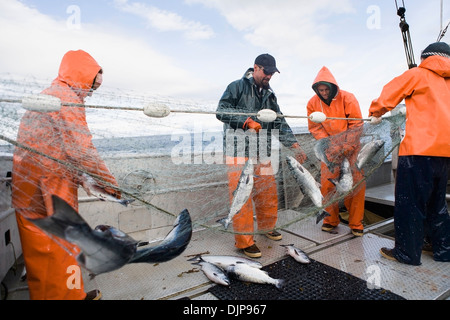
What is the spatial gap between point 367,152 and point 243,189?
6.52 feet

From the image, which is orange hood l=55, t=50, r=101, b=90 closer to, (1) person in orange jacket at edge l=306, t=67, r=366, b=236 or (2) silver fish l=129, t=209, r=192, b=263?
(2) silver fish l=129, t=209, r=192, b=263

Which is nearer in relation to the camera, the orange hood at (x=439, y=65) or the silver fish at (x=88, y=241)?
the silver fish at (x=88, y=241)

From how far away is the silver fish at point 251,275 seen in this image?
304 centimetres

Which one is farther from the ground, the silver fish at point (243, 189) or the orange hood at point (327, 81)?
the orange hood at point (327, 81)

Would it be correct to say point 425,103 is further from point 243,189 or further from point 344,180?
point 243,189

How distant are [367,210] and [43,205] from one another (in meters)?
5.98

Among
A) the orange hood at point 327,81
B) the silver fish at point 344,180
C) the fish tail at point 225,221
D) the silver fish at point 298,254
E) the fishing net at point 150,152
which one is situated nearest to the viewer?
the fishing net at point 150,152

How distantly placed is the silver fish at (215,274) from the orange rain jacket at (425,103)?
2543 millimetres

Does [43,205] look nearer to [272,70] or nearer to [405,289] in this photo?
[272,70]

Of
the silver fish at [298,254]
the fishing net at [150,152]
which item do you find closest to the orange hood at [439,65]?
the fishing net at [150,152]

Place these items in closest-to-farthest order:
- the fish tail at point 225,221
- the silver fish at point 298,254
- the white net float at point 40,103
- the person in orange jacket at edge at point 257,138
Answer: the white net float at point 40,103 < the fish tail at point 225,221 < the silver fish at point 298,254 < the person in orange jacket at edge at point 257,138

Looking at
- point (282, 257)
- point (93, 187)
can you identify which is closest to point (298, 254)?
point (282, 257)

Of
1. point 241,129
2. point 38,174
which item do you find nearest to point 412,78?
point 241,129

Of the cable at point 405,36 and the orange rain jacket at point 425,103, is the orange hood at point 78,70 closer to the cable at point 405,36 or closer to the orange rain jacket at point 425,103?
the orange rain jacket at point 425,103
